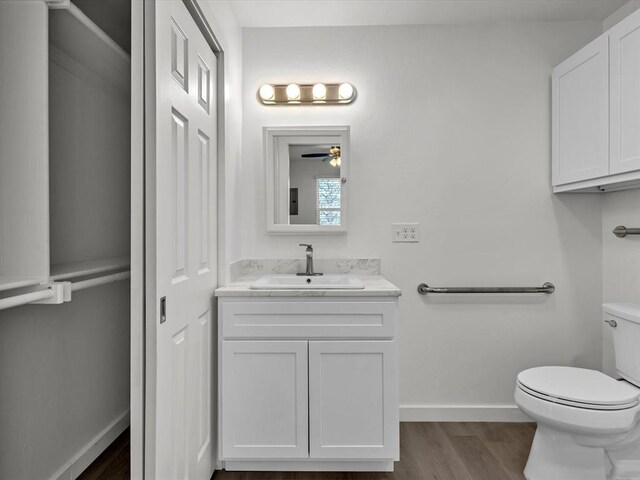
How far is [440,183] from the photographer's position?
2459mm

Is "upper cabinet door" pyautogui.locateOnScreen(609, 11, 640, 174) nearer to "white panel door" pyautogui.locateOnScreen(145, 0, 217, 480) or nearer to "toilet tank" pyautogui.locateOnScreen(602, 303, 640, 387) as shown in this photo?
"toilet tank" pyautogui.locateOnScreen(602, 303, 640, 387)

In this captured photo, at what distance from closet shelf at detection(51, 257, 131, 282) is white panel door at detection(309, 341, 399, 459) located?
997 millimetres

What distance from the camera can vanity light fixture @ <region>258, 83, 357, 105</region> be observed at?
2412mm

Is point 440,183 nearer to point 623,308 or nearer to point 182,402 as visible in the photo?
point 623,308

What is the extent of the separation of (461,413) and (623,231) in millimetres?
1349

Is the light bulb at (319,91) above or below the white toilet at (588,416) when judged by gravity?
above

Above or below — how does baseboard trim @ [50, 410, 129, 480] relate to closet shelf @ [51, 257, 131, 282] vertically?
below

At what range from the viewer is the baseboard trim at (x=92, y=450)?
824 millimetres

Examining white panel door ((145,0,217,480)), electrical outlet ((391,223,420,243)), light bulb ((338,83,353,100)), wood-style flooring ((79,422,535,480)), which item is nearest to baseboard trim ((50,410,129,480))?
white panel door ((145,0,217,480))

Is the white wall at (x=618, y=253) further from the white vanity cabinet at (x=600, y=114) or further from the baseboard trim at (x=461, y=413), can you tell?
the baseboard trim at (x=461, y=413)

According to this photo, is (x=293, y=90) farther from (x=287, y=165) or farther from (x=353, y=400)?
(x=353, y=400)

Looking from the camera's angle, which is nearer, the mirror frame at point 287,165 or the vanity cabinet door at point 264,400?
the vanity cabinet door at point 264,400

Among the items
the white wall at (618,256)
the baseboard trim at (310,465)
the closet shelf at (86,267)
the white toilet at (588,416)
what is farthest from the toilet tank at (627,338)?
the closet shelf at (86,267)

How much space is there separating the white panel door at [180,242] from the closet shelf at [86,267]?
0.11m
